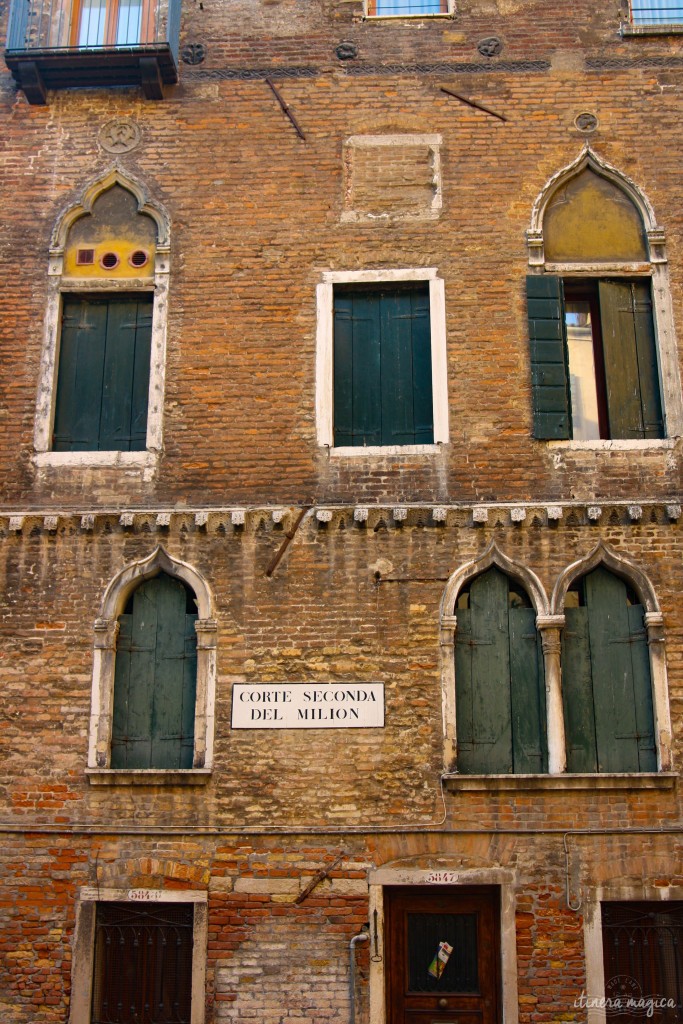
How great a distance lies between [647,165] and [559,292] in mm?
1810

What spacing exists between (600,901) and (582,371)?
5.24m

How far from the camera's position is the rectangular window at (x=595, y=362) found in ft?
38.9

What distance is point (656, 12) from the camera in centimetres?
1322

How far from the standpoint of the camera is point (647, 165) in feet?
41.3

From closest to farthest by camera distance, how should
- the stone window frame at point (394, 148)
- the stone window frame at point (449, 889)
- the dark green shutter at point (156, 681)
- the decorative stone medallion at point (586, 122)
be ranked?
1. the stone window frame at point (449, 889)
2. the dark green shutter at point (156, 681)
3. the stone window frame at point (394, 148)
4. the decorative stone medallion at point (586, 122)

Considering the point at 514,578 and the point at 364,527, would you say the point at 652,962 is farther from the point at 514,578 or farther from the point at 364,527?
the point at 364,527

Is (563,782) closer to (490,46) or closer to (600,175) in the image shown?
(600,175)

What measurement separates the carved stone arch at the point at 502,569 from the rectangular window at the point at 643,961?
282 centimetres

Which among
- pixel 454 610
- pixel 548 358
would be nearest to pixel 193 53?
pixel 548 358

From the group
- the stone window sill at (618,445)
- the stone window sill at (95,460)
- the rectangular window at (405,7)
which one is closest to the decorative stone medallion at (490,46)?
the rectangular window at (405,7)

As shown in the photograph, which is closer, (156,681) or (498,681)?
(498,681)


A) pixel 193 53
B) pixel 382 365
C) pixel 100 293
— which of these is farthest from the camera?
pixel 193 53

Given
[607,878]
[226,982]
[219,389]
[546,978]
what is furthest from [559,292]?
[226,982]

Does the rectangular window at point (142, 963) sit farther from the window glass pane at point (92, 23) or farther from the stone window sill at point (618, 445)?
the window glass pane at point (92, 23)
